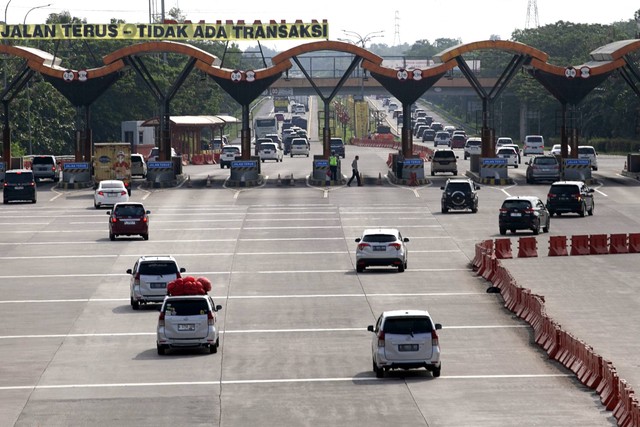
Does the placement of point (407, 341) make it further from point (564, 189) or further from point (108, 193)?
point (108, 193)

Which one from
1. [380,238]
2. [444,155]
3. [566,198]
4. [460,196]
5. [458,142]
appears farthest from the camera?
[458,142]

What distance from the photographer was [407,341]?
106 feet

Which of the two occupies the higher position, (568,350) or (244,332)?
(568,350)

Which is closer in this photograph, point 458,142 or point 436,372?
point 436,372

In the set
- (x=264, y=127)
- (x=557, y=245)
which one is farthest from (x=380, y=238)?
(x=264, y=127)

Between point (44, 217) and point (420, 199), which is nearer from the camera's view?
point (44, 217)

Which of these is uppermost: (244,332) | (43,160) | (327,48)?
(327,48)

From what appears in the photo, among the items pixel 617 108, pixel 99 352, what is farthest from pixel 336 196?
pixel 617 108

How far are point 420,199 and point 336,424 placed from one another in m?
56.8

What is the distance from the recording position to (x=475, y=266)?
54969mm

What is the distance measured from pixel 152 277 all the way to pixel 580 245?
21906mm

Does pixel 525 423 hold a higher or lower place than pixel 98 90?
lower

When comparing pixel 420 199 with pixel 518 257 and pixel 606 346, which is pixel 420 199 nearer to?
pixel 518 257

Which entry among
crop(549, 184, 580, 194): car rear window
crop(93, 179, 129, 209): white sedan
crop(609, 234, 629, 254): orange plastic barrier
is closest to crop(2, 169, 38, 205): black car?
crop(93, 179, 129, 209): white sedan
